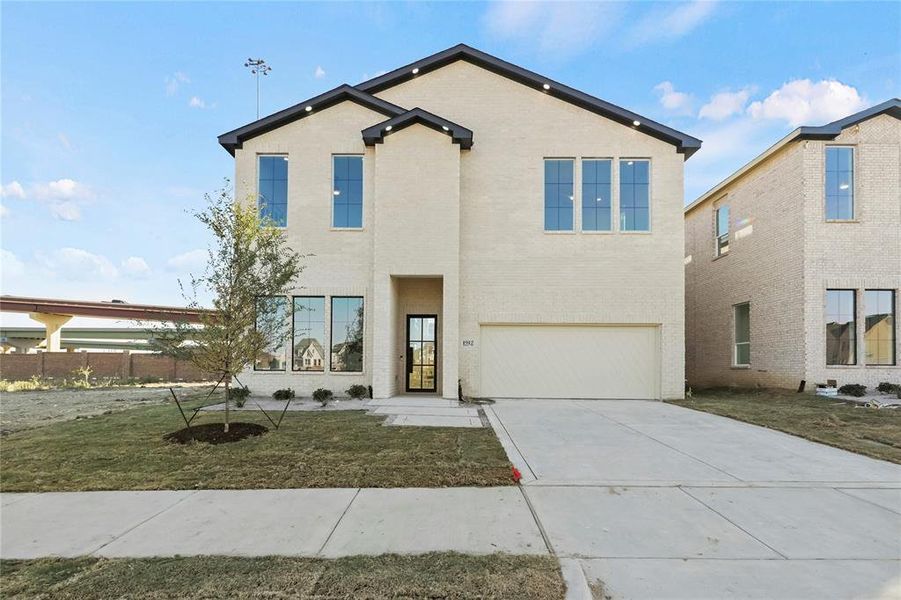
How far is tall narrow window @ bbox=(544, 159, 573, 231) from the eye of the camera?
14219 mm

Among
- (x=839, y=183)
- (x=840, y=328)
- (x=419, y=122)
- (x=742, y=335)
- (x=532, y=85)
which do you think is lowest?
(x=742, y=335)

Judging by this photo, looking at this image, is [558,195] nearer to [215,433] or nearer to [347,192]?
[347,192]

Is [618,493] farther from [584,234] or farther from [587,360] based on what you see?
[584,234]

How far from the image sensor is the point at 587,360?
46.1 feet

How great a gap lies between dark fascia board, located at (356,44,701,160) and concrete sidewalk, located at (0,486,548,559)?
484 inches

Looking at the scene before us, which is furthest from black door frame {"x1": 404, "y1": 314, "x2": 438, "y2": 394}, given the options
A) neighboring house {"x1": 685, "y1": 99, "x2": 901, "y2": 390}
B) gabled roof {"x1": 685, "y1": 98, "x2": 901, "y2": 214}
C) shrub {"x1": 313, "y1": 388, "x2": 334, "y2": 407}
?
gabled roof {"x1": 685, "y1": 98, "x2": 901, "y2": 214}

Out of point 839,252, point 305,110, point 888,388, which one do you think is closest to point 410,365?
point 305,110

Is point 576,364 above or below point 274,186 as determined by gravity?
below

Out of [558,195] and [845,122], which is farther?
[558,195]

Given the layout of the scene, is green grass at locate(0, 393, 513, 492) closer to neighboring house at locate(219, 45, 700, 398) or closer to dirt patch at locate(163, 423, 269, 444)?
dirt patch at locate(163, 423, 269, 444)

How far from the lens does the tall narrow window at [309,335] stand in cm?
1390

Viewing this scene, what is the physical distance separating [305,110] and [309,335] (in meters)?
6.72

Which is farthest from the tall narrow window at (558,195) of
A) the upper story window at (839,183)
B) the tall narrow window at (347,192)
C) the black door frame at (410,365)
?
the upper story window at (839,183)

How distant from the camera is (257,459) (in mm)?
6586
